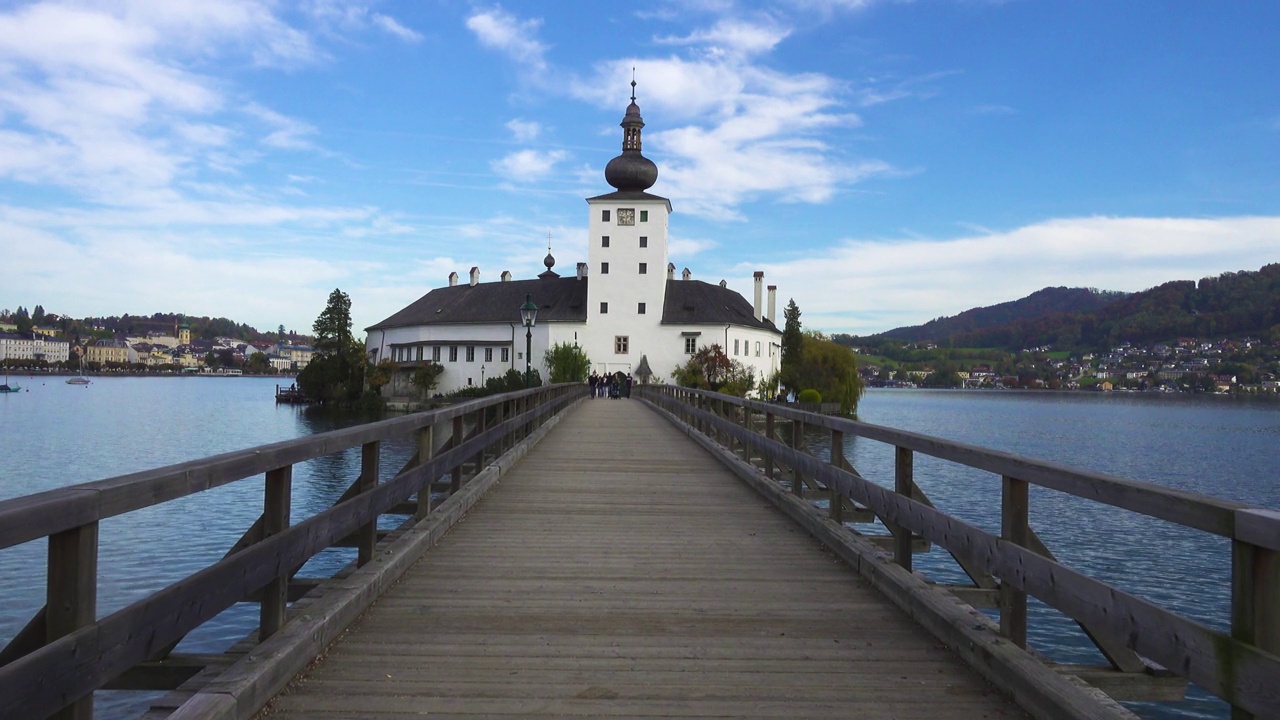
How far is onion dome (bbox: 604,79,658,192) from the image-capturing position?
235 feet

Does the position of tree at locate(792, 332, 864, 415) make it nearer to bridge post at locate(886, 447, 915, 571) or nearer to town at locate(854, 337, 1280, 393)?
bridge post at locate(886, 447, 915, 571)

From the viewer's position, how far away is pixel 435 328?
82375mm

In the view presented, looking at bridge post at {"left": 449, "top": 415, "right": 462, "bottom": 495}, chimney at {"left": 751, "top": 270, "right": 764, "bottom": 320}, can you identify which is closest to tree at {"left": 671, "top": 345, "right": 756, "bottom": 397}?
chimney at {"left": 751, "top": 270, "right": 764, "bottom": 320}

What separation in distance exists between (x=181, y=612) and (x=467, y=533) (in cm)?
475

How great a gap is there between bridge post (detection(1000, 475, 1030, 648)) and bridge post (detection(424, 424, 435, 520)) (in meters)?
4.27

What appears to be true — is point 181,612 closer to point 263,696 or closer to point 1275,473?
point 263,696

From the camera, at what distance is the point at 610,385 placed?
63375 millimetres

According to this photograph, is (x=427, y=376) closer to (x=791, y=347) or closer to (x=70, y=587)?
(x=791, y=347)

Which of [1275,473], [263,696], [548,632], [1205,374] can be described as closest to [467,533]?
[548,632]

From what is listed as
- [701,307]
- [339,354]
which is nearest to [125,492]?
[701,307]

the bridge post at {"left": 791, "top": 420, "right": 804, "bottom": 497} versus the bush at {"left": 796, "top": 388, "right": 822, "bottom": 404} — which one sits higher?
the bridge post at {"left": 791, "top": 420, "right": 804, "bottom": 497}

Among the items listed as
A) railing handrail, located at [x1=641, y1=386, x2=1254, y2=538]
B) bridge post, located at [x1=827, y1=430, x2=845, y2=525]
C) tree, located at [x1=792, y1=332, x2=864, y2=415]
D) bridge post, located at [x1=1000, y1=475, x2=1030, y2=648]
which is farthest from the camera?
tree, located at [x1=792, y1=332, x2=864, y2=415]

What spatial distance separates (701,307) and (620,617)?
69.7 metres

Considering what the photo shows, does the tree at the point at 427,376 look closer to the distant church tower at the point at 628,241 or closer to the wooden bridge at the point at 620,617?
the distant church tower at the point at 628,241
